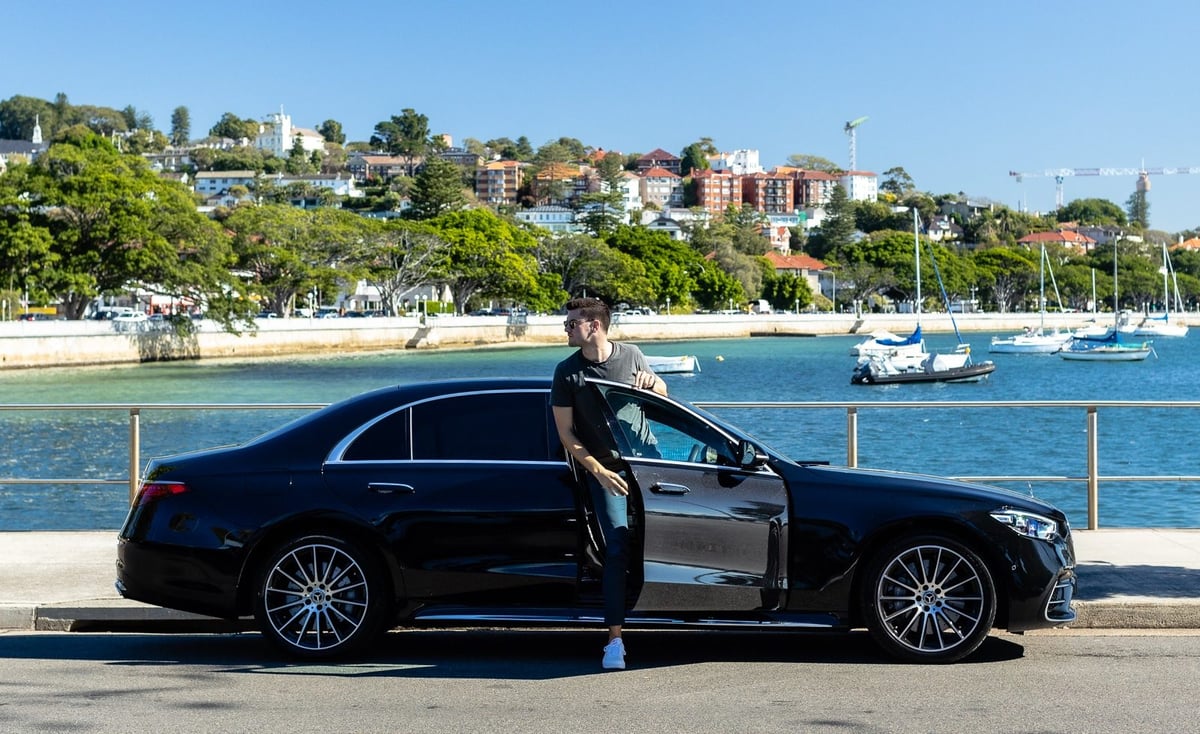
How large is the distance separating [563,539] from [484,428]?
0.72 meters

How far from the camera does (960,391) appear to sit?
73875mm

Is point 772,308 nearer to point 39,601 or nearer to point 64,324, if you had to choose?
point 64,324

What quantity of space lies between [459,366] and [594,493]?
83.0 m

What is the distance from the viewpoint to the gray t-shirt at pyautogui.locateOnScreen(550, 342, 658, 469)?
713cm

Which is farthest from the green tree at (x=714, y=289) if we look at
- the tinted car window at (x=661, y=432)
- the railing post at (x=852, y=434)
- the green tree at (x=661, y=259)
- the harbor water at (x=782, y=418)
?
the tinted car window at (x=661, y=432)

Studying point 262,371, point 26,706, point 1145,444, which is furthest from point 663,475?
point 262,371

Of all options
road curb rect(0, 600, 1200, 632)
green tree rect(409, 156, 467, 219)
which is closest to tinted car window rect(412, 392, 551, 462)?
road curb rect(0, 600, 1200, 632)

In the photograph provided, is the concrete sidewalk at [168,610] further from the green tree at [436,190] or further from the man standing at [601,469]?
the green tree at [436,190]

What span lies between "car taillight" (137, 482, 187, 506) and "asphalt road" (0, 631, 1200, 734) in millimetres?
840

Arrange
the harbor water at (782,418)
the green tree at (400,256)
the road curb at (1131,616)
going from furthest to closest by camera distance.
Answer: the green tree at (400,256) → the harbor water at (782,418) → the road curb at (1131,616)

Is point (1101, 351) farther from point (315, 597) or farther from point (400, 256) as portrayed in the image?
point (315, 597)

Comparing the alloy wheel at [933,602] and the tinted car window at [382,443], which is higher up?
the tinted car window at [382,443]

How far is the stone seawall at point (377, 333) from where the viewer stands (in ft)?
253

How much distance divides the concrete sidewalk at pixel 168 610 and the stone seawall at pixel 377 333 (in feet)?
222
